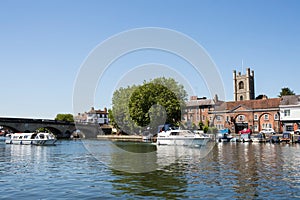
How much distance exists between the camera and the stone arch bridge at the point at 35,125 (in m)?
89.4

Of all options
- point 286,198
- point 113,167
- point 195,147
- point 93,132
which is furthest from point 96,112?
point 286,198

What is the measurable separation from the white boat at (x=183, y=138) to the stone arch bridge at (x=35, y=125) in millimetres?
48580

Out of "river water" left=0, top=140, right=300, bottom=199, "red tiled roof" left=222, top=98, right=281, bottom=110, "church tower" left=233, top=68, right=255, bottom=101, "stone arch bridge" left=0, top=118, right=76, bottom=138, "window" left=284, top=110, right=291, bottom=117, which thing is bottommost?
"river water" left=0, top=140, right=300, bottom=199

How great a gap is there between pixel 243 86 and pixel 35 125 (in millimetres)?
78442

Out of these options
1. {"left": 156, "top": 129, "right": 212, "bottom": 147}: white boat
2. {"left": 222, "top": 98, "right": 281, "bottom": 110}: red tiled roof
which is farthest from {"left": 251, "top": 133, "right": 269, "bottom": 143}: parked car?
{"left": 222, "top": 98, "right": 281, "bottom": 110}: red tiled roof

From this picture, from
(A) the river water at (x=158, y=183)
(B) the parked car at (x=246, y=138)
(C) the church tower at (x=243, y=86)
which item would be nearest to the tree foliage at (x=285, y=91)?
(C) the church tower at (x=243, y=86)

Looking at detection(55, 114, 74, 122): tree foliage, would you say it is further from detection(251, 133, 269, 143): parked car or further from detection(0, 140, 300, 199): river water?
detection(0, 140, 300, 199): river water

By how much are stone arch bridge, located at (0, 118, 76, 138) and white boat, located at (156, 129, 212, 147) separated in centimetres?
4858

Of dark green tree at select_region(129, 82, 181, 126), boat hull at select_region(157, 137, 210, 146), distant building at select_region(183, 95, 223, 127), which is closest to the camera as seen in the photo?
boat hull at select_region(157, 137, 210, 146)

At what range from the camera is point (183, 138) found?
54.5 meters

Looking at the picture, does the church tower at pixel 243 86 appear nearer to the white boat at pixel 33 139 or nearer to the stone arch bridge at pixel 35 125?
the stone arch bridge at pixel 35 125

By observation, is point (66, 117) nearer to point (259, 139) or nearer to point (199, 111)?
point (199, 111)

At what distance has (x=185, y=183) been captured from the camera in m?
19.0

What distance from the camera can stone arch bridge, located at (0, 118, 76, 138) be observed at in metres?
89.4
